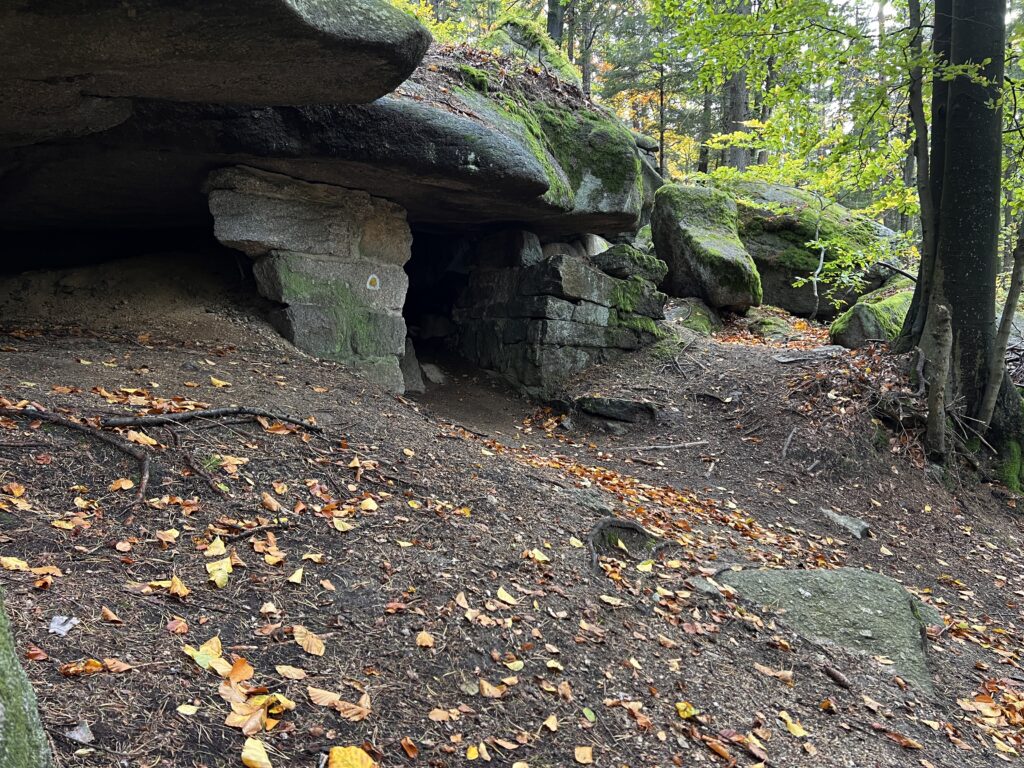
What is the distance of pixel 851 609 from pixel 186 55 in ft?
16.4

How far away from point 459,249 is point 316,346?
11.7 feet

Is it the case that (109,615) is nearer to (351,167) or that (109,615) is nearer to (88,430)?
(88,430)

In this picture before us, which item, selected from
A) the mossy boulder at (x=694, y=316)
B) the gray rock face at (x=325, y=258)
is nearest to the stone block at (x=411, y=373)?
the gray rock face at (x=325, y=258)

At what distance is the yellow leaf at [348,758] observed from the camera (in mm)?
1927

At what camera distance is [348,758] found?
76.9 inches

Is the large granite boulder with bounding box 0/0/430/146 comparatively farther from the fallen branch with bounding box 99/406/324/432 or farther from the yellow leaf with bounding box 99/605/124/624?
the yellow leaf with bounding box 99/605/124/624

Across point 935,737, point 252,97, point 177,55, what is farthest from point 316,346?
point 935,737

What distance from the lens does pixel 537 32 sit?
934 centimetres

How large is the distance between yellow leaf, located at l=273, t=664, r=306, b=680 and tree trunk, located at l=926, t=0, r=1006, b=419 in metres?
7.15

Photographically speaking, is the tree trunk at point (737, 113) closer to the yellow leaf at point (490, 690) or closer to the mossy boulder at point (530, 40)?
the mossy boulder at point (530, 40)

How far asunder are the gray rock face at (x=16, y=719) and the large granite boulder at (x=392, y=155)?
13.5 feet

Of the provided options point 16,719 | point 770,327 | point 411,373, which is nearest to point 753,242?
point 770,327

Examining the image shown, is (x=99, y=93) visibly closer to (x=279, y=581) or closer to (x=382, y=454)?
(x=382, y=454)

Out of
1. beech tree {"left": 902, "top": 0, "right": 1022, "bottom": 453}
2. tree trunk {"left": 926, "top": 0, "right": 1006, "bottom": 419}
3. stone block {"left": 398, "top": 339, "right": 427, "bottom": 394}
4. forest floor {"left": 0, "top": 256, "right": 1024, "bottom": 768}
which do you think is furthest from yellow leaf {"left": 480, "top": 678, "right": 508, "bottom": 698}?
tree trunk {"left": 926, "top": 0, "right": 1006, "bottom": 419}
